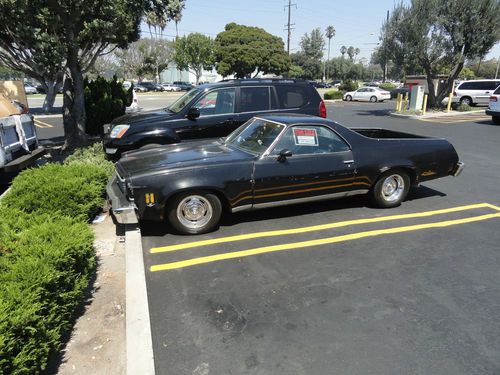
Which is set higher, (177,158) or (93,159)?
(177,158)

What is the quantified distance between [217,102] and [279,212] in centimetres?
297

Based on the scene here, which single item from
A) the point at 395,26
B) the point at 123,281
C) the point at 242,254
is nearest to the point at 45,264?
the point at 123,281

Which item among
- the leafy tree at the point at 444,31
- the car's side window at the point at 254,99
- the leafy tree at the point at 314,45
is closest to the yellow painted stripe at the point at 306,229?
the car's side window at the point at 254,99

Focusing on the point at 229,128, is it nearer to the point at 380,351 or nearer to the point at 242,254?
the point at 242,254

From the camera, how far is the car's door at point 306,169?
16.4ft

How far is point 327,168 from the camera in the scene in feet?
17.3

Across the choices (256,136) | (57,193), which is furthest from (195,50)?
(57,193)

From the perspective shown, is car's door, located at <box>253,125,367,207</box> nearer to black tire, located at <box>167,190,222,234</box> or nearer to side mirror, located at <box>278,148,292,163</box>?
side mirror, located at <box>278,148,292,163</box>

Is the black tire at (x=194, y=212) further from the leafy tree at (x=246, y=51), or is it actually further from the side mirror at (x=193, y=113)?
the leafy tree at (x=246, y=51)

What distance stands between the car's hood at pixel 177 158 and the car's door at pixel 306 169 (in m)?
0.37

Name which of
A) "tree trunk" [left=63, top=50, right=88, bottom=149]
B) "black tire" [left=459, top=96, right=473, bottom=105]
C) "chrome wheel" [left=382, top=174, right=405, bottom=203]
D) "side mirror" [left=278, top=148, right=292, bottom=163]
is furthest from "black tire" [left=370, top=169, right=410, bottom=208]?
"black tire" [left=459, top=96, right=473, bottom=105]

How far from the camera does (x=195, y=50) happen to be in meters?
57.6

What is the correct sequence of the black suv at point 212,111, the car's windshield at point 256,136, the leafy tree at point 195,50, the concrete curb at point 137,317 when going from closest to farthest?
1. the concrete curb at point 137,317
2. the car's windshield at point 256,136
3. the black suv at point 212,111
4. the leafy tree at point 195,50

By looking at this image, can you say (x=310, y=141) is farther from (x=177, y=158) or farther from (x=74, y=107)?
(x=74, y=107)
